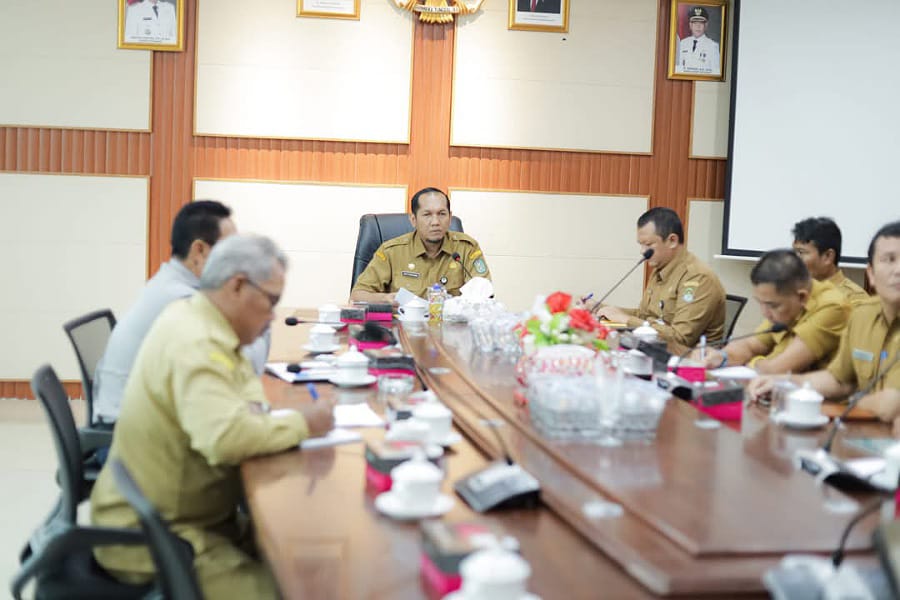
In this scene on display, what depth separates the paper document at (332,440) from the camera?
192 cm

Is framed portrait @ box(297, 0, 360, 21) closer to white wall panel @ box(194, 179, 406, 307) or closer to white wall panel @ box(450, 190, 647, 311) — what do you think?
white wall panel @ box(194, 179, 406, 307)

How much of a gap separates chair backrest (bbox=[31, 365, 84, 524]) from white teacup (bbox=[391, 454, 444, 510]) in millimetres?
902

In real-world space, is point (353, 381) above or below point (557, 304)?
below

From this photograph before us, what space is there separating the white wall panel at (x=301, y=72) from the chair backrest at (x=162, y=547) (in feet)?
13.3

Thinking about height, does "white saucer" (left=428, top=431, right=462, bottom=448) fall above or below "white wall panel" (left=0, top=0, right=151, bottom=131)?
below

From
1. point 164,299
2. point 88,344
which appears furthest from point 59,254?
point 164,299

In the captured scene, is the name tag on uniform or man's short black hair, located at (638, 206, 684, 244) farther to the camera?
man's short black hair, located at (638, 206, 684, 244)

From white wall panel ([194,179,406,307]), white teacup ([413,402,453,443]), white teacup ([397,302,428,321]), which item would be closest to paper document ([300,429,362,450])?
white teacup ([413,402,453,443])

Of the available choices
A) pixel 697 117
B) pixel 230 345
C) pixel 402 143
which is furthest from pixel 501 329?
pixel 697 117

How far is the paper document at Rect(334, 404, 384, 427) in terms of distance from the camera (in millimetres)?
2111

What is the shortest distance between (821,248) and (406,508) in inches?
106

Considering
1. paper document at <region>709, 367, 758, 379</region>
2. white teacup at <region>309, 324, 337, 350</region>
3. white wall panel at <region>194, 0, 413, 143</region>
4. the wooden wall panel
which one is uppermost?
white wall panel at <region>194, 0, 413, 143</region>

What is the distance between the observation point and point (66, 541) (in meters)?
1.58

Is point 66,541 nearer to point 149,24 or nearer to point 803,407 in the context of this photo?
point 803,407
